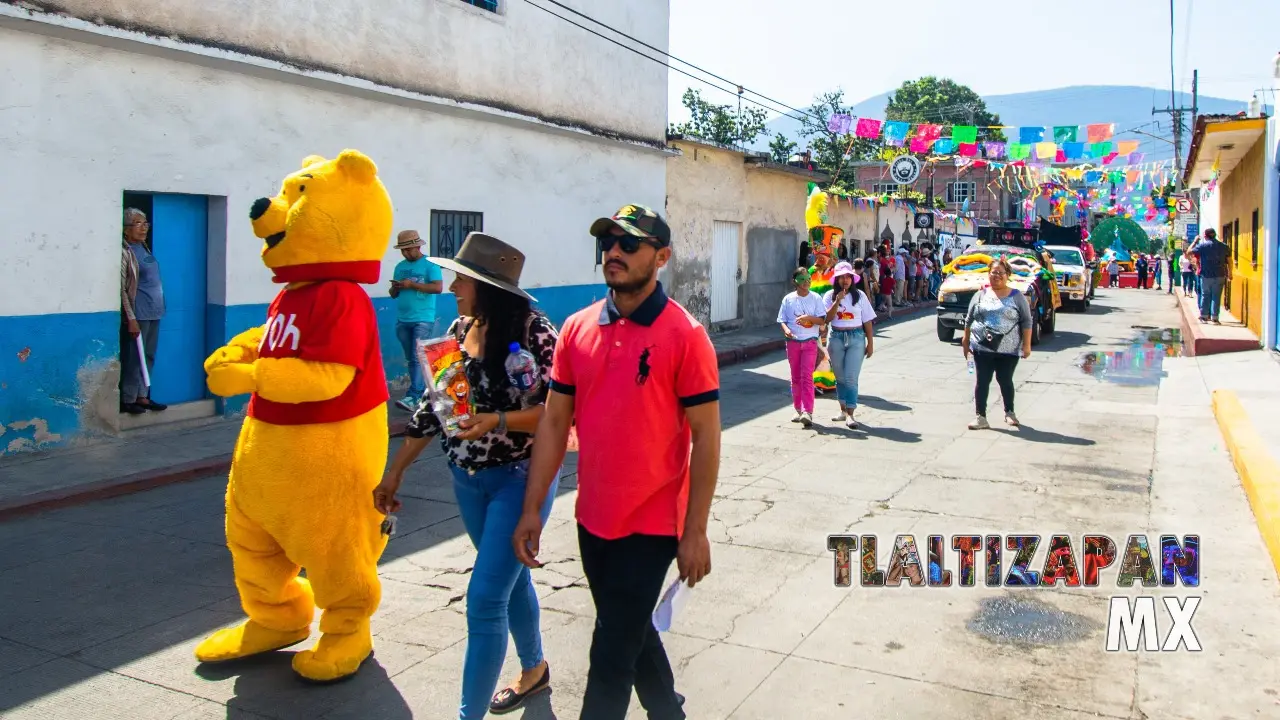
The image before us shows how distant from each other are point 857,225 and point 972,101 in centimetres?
5919

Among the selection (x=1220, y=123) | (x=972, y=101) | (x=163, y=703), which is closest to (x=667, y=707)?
(x=163, y=703)

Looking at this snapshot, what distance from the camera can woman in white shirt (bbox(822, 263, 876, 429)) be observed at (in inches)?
395

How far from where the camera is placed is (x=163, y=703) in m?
3.92

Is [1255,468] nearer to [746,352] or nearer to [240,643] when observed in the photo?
[240,643]

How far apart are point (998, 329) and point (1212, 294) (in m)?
11.7

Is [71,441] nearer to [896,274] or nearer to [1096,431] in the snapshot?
[1096,431]

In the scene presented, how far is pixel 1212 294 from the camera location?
62.0ft

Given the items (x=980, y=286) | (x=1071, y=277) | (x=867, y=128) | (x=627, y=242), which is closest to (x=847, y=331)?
(x=627, y=242)

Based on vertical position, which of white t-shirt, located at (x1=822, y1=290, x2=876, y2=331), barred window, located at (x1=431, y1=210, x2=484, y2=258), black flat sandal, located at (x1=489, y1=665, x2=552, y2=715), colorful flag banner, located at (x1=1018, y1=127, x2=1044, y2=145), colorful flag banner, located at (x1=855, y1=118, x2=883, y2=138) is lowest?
black flat sandal, located at (x1=489, y1=665, x2=552, y2=715)

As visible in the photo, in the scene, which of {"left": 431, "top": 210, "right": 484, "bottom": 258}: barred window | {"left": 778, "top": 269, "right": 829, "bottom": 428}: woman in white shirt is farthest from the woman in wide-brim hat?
{"left": 431, "top": 210, "right": 484, "bottom": 258}: barred window

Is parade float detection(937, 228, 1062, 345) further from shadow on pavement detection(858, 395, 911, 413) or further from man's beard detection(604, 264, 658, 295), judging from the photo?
man's beard detection(604, 264, 658, 295)

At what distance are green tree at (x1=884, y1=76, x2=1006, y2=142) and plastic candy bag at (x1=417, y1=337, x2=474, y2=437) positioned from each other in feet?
252

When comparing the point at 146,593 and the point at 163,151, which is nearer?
the point at 146,593

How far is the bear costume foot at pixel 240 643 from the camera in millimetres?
4281
